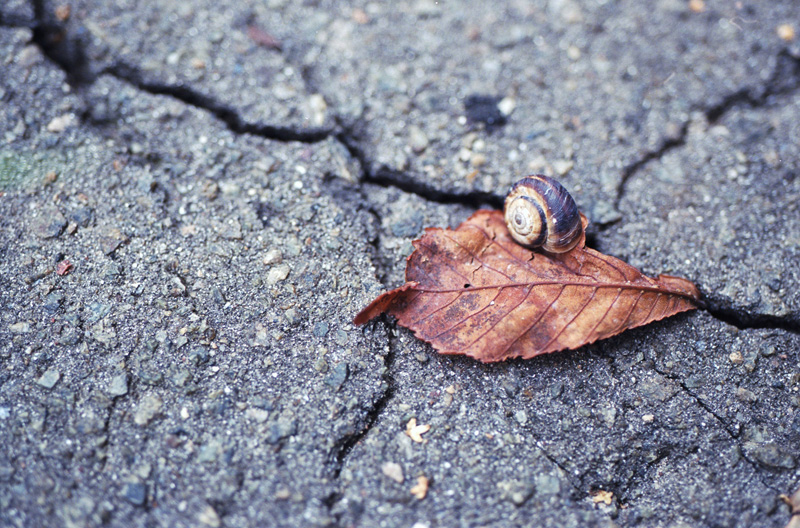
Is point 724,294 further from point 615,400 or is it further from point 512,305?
point 512,305

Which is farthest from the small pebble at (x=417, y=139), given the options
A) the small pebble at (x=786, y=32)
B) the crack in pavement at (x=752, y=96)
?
the small pebble at (x=786, y=32)

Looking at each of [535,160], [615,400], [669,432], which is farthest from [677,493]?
[535,160]

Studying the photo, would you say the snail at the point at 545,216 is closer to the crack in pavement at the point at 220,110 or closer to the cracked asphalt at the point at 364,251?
the cracked asphalt at the point at 364,251

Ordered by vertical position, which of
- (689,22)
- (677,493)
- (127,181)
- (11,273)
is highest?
(689,22)

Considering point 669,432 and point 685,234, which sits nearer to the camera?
point 669,432

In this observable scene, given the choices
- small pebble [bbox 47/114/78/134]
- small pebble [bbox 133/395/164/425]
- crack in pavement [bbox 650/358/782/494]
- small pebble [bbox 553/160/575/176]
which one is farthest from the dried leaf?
small pebble [bbox 47/114/78/134]

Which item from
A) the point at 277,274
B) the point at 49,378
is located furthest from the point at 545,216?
the point at 49,378

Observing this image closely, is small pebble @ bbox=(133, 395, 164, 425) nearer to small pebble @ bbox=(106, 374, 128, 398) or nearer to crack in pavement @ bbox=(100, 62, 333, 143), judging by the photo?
small pebble @ bbox=(106, 374, 128, 398)
